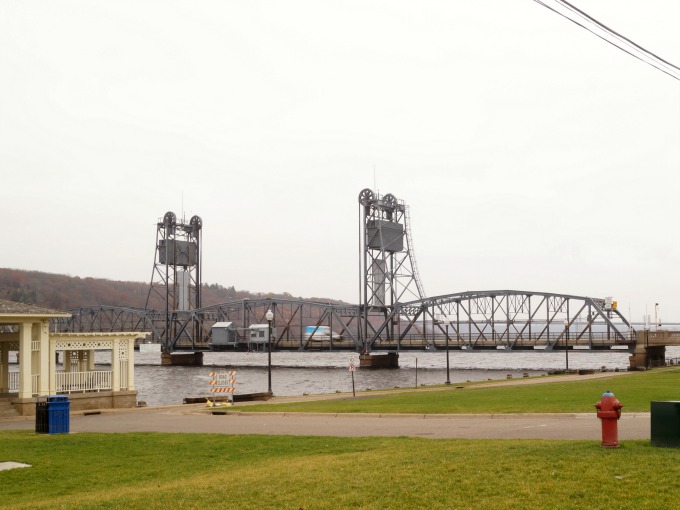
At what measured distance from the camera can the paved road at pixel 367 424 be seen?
60.6 feet

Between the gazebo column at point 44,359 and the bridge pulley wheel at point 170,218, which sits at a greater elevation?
the bridge pulley wheel at point 170,218

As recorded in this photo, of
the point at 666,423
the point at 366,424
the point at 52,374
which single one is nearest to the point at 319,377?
the point at 52,374

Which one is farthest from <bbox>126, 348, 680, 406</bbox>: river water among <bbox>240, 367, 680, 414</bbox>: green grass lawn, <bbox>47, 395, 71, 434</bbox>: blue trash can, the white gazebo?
<bbox>47, 395, 71, 434</bbox>: blue trash can

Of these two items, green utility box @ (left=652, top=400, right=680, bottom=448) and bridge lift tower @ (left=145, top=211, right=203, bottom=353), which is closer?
green utility box @ (left=652, top=400, right=680, bottom=448)

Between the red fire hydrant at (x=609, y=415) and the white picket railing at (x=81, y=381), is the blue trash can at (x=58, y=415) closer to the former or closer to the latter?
the white picket railing at (x=81, y=381)

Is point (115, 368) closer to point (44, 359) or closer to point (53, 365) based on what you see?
point (53, 365)

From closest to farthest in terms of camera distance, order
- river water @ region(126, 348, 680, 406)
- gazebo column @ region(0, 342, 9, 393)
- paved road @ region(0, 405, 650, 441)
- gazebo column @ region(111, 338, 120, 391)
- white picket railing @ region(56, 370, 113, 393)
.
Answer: paved road @ region(0, 405, 650, 441) < white picket railing @ region(56, 370, 113, 393) < gazebo column @ region(111, 338, 120, 391) < gazebo column @ region(0, 342, 9, 393) < river water @ region(126, 348, 680, 406)

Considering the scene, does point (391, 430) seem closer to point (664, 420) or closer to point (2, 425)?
point (664, 420)

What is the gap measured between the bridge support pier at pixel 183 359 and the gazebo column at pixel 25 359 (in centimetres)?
12219

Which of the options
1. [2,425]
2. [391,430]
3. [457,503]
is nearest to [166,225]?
[2,425]

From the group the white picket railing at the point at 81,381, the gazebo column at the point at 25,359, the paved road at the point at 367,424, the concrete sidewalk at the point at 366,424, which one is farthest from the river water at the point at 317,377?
the concrete sidewalk at the point at 366,424

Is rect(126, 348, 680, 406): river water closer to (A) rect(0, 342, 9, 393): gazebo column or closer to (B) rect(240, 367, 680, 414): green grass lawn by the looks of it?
(A) rect(0, 342, 9, 393): gazebo column

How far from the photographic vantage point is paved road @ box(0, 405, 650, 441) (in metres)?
18.5

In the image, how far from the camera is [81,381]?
37594 mm
